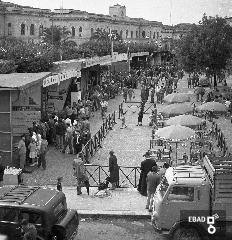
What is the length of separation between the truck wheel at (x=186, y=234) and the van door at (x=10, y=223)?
376cm

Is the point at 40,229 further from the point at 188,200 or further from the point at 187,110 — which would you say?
the point at 187,110

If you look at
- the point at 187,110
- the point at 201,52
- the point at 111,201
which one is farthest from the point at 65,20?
the point at 111,201

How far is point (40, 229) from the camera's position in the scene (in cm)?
1196

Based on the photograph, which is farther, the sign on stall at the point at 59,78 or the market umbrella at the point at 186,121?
the sign on stall at the point at 59,78

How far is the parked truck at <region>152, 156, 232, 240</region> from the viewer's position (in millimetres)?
12930

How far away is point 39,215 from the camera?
39.4 feet

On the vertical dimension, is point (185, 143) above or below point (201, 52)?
below

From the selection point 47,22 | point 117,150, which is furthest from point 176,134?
Result: point 47,22

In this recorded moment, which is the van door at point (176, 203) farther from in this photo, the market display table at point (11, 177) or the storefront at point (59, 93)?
the storefront at point (59, 93)

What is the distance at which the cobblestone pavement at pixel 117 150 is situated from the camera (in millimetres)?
19391

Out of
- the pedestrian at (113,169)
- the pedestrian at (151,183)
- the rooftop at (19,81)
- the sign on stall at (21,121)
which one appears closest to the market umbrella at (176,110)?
the rooftop at (19,81)

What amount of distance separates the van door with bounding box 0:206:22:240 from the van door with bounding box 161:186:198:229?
11.6ft

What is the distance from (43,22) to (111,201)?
288 feet

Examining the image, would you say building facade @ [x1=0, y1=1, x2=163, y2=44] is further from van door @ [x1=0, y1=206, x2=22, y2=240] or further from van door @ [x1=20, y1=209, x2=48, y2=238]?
van door @ [x1=20, y1=209, x2=48, y2=238]
